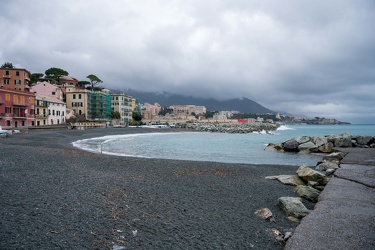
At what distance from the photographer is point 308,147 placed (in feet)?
95.0

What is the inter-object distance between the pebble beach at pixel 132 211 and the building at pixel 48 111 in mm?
65826

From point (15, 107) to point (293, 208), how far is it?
66.3m

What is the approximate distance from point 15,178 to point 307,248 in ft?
33.7

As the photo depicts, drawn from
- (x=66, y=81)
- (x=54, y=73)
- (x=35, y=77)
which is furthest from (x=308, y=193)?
(x=54, y=73)

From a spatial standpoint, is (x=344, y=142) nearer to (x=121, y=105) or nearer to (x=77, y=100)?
(x=77, y=100)

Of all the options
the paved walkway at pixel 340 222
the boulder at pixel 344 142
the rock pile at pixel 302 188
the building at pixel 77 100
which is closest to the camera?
→ the paved walkway at pixel 340 222

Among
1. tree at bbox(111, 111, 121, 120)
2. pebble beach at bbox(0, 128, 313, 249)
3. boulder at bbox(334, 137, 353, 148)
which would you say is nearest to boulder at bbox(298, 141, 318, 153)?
boulder at bbox(334, 137, 353, 148)

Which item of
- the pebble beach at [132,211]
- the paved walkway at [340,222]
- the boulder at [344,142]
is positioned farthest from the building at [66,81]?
the paved walkway at [340,222]

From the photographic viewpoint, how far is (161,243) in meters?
5.62

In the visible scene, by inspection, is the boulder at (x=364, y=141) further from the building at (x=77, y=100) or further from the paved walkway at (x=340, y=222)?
the building at (x=77, y=100)

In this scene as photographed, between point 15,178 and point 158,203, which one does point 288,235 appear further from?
point 15,178

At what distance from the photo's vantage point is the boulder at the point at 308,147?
28359 millimetres

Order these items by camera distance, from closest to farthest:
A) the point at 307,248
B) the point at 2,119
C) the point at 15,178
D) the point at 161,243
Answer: the point at 307,248 → the point at 161,243 → the point at 15,178 → the point at 2,119

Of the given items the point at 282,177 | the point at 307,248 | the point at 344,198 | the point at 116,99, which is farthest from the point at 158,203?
the point at 116,99
